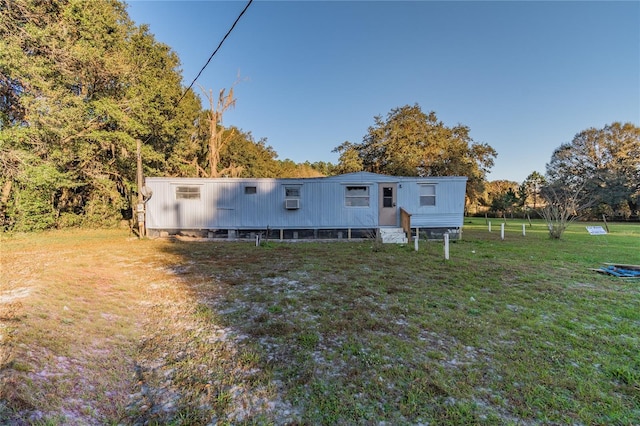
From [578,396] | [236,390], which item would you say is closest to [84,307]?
[236,390]

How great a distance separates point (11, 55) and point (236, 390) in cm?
1243

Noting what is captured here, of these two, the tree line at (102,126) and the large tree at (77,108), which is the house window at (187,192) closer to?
the tree line at (102,126)

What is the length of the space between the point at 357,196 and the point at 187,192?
20.5 feet

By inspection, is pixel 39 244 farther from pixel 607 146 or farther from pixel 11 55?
pixel 607 146

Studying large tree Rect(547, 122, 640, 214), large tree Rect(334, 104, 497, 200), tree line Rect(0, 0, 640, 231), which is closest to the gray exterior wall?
tree line Rect(0, 0, 640, 231)

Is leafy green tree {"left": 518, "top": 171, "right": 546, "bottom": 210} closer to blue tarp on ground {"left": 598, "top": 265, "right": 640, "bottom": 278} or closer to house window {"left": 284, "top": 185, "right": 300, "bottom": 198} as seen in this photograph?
blue tarp on ground {"left": 598, "top": 265, "right": 640, "bottom": 278}

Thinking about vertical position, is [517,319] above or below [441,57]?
below

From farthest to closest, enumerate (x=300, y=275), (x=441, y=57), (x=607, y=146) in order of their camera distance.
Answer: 1. (x=607, y=146)
2. (x=441, y=57)
3. (x=300, y=275)

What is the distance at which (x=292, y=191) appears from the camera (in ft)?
35.2

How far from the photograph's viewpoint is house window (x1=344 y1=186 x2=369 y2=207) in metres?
10.8

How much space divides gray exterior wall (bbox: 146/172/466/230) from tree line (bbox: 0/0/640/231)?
2.48 m

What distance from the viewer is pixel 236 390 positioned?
2.12 meters

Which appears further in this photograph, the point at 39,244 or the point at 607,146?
the point at 607,146

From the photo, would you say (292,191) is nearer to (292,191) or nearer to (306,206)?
(292,191)
